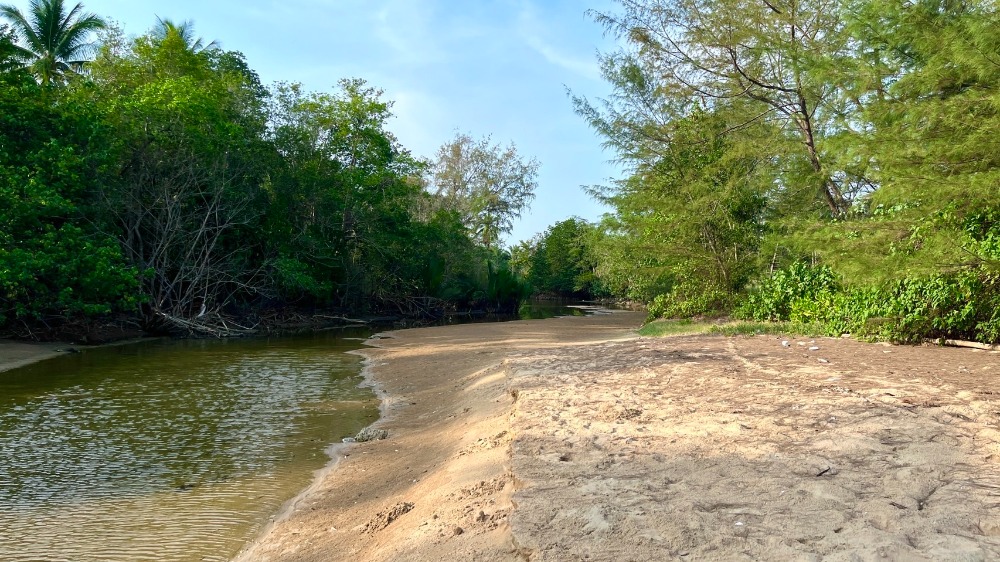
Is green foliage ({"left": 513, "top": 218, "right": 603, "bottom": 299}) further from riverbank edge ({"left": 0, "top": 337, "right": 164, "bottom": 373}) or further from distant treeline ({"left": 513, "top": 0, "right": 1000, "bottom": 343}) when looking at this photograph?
riverbank edge ({"left": 0, "top": 337, "right": 164, "bottom": 373})

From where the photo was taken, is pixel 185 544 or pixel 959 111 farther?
pixel 959 111

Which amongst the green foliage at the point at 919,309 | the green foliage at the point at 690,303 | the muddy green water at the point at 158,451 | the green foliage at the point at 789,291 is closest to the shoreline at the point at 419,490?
the muddy green water at the point at 158,451

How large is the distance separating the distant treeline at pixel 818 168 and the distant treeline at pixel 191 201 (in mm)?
11762

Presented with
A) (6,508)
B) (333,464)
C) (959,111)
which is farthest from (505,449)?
(959,111)

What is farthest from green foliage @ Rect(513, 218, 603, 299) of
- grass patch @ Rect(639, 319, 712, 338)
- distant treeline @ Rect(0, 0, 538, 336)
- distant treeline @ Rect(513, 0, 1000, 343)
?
grass patch @ Rect(639, 319, 712, 338)

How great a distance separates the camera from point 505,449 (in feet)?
16.7

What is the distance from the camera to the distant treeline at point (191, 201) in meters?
16.3

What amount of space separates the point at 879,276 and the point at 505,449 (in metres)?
6.59

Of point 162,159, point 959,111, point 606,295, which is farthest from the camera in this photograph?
point 606,295

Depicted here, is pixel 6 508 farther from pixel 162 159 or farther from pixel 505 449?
pixel 162 159

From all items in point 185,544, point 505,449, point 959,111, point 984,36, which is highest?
point 984,36

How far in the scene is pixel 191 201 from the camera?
2192 cm

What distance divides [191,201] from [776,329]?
18145 millimetres

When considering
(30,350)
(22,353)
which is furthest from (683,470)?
(30,350)
